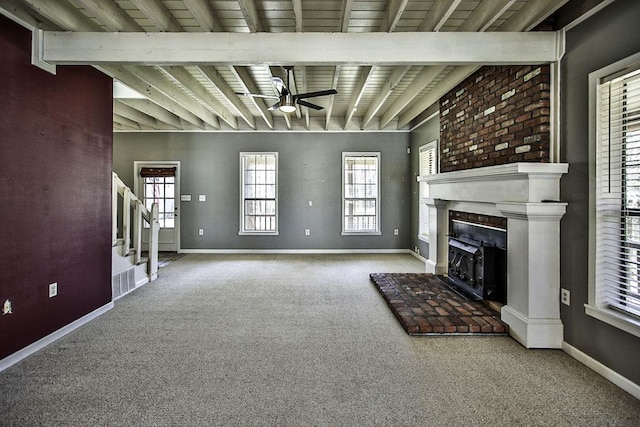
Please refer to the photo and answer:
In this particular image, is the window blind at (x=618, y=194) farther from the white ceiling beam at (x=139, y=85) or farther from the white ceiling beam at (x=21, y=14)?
the white ceiling beam at (x=139, y=85)

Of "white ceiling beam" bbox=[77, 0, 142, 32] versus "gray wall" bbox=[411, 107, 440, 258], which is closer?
"white ceiling beam" bbox=[77, 0, 142, 32]

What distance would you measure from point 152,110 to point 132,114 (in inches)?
27.2

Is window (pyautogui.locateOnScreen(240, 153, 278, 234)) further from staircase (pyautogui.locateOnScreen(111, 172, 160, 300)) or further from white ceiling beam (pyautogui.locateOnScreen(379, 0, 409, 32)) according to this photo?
white ceiling beam (pyautogui.locateOnScreen(379, 0, 409, 32))

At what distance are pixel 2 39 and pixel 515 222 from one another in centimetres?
441

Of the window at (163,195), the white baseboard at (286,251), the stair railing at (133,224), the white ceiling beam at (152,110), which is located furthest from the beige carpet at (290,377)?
the window at (163,195)

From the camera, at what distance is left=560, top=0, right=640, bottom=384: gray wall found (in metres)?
2.18

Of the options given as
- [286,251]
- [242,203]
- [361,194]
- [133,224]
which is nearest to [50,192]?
[133,224]

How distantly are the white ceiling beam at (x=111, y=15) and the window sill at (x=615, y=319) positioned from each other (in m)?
4.39

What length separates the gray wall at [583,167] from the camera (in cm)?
218

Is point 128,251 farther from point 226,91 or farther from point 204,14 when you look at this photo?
point 204,14

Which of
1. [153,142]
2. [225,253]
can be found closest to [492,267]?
[225,253]

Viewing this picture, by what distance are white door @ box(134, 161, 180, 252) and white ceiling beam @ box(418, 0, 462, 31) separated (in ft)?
19.8

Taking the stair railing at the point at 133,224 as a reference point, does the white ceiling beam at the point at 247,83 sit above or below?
above

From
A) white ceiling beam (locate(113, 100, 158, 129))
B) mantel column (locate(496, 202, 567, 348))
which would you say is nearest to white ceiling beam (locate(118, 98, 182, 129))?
white ceiling beam (locate(113, 100, 158, 129))
